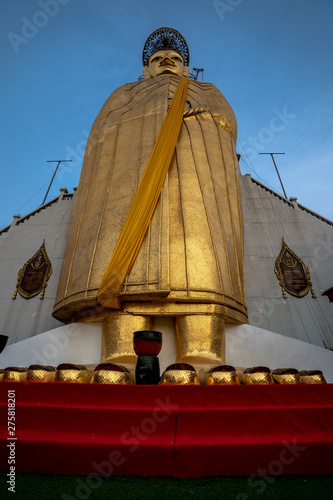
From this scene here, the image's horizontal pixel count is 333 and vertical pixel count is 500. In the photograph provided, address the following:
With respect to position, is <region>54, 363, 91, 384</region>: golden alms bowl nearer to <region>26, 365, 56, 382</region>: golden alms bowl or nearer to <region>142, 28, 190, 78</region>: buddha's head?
<region>26, 365, 56, 382</region>: golden alms bowl

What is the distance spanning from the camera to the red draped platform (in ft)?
2.88

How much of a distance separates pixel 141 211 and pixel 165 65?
9.52 feet

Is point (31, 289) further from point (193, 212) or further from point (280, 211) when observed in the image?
point (280, 211)

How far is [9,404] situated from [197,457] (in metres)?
0.66

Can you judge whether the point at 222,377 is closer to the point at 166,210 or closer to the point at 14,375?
the point at 14,375

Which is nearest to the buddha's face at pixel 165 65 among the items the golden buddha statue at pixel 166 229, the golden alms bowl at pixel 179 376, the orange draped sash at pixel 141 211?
the golden buddha statue at pixel 166 229

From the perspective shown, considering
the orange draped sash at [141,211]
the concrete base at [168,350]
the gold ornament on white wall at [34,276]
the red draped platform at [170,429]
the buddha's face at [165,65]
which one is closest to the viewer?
the red draped platform at [170,429]

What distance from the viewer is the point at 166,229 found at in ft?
7.48

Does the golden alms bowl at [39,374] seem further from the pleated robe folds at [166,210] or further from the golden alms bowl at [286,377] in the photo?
the golden alms bowl at [286,377]

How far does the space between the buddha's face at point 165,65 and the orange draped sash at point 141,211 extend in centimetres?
146

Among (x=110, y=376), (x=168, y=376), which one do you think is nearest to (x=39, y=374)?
(x=110, y=376)

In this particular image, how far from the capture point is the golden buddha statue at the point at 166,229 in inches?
79.0

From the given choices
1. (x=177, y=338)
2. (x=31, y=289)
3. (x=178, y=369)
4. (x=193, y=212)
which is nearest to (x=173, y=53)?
(x=193, y=212)

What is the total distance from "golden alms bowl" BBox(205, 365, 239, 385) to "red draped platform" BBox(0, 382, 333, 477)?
0.85 ft
